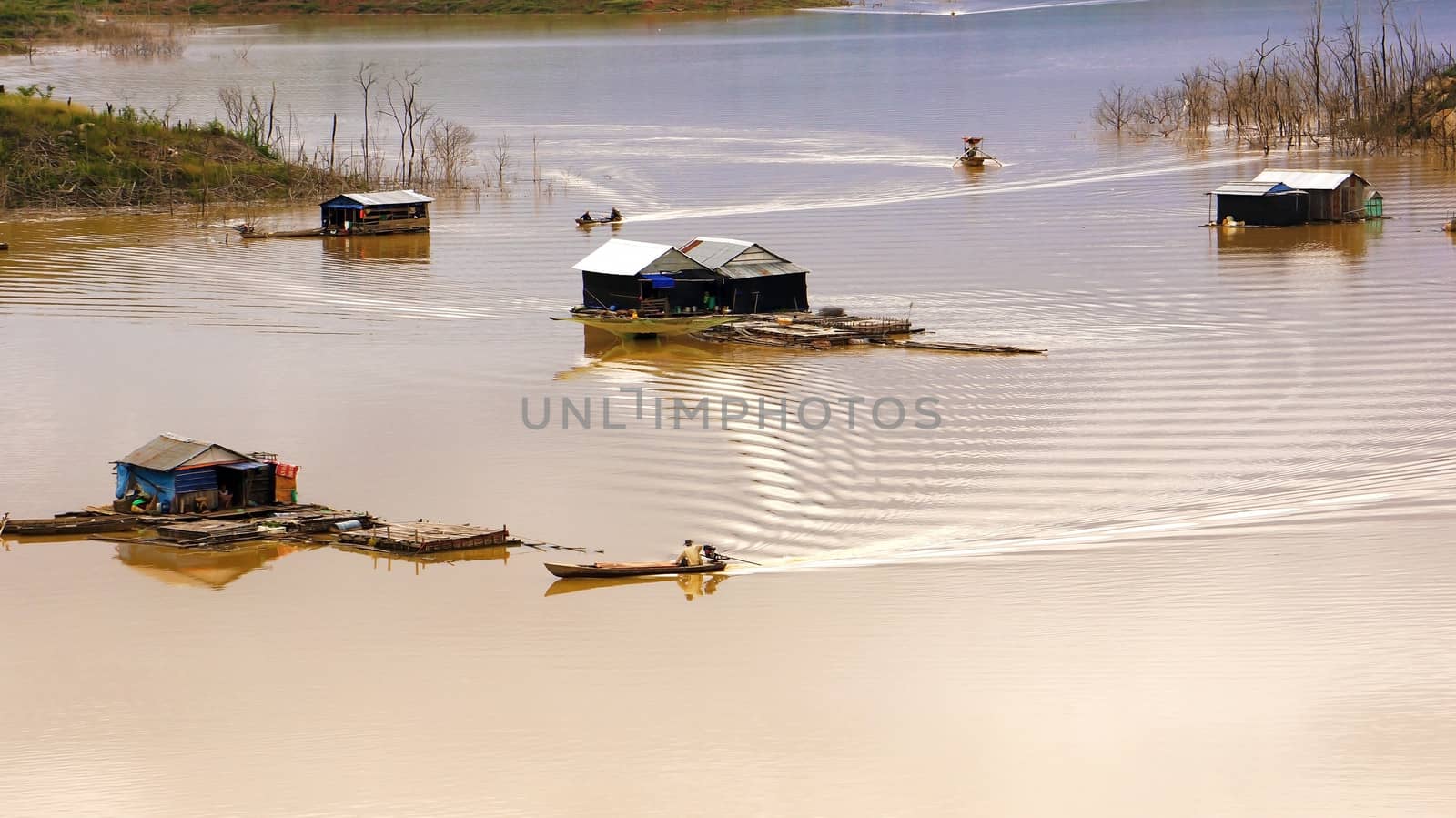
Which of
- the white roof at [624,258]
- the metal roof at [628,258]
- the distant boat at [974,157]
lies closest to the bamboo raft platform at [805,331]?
the metal roof at [628,258]

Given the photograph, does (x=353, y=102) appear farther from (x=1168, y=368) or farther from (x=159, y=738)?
(x=159, y=738)

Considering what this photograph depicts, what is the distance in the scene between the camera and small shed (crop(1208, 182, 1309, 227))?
50625 millimetres

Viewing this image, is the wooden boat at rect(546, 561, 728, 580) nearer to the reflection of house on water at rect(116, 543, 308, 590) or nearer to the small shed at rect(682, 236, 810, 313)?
the reflection of house on water at rect(116, 543, 308, 590)

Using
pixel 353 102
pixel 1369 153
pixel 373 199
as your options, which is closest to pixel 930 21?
pixel 353 102

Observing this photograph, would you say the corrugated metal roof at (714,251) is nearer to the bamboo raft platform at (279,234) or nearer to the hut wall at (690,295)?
the hut wall at (690,295)

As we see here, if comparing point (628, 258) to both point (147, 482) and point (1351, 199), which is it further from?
point (1351, 199)

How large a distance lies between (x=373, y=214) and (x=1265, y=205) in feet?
83.9

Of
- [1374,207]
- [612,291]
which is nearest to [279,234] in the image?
[612,291]

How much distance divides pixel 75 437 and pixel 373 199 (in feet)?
79.7

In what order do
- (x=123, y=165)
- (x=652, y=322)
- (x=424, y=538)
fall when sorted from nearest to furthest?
(x=424, y=538) < (x=652, y=322) < (x=123, y=165)

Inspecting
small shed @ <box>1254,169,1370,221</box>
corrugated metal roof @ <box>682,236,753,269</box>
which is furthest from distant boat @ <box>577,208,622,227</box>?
small shed @ <box>1254,169,1370,221</box>

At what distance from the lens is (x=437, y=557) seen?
23.5 meters

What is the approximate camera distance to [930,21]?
6122 inches

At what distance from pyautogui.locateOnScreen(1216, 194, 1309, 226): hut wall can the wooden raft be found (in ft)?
107
